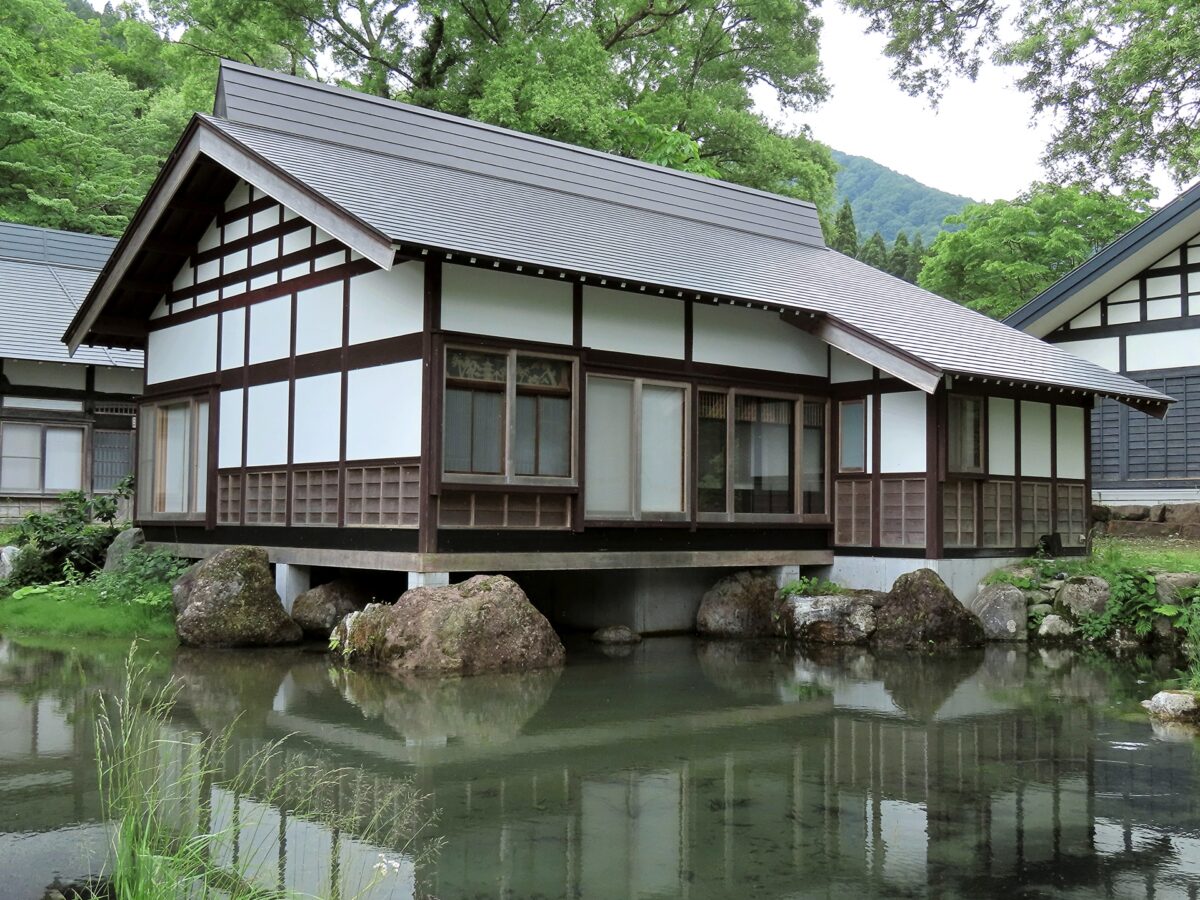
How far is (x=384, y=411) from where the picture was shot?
13.0 m

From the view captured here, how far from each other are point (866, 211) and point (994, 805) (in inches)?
3806

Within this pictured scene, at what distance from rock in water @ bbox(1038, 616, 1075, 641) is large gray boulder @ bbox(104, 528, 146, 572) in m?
12.9

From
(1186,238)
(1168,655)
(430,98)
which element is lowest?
(1168,655)

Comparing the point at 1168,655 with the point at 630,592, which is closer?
the point at 1168,655

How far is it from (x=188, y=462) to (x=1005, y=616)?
11.7 m

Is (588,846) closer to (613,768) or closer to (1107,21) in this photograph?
(613,768)

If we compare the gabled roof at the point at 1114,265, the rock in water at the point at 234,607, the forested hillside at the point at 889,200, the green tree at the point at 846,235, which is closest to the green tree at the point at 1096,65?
the gabled roof at the point at 1114,265

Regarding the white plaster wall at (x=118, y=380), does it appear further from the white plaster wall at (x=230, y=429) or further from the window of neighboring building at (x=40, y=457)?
the white plaster wall at (x=230, y=429)

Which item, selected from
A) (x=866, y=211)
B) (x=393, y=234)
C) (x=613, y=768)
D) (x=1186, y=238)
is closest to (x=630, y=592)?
(x=393, y=234)

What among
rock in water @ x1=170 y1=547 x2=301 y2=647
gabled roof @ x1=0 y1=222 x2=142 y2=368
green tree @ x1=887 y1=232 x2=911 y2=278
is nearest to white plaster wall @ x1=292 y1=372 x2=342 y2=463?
rock in water @ x1=170 y1=547 x2=301 y2=647

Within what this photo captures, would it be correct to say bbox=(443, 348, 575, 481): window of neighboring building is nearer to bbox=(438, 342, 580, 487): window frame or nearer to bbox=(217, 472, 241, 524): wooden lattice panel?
bbox=(438, 342, 580, 487): window frame

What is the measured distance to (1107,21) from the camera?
1781cm

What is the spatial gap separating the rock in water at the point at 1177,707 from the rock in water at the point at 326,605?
9.07 meters

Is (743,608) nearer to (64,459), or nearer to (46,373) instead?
(64,459)
